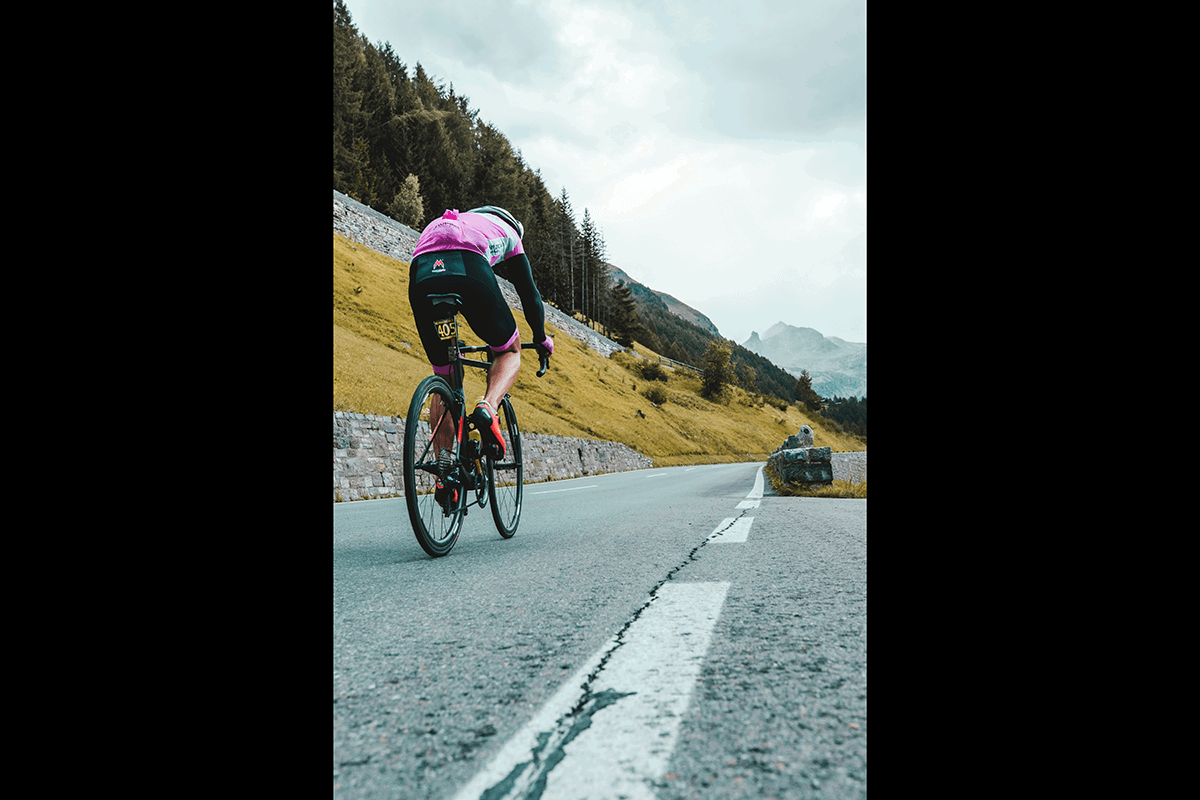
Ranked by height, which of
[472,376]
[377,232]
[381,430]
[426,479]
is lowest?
[426,479]

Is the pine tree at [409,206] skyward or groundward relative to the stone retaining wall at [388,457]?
skyward

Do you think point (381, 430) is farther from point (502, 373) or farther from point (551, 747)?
point (551, 747)

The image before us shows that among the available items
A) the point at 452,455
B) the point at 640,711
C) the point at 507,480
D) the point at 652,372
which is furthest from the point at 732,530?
the point at 652,372

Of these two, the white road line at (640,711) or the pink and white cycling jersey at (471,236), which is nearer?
the white road line at (640,711)

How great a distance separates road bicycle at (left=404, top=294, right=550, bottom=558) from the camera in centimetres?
204

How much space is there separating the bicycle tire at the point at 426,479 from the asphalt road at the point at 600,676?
0.11 meters

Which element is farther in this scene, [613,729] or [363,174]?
[363,174]

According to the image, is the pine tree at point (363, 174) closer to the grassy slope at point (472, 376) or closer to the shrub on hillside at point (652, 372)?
the grassy slope at point (472, 376)

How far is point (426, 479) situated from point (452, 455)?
133 mm

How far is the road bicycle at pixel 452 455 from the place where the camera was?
2.04 m

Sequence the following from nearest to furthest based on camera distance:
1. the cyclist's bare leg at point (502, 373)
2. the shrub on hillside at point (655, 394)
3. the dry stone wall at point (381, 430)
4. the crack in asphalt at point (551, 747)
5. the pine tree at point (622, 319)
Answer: the crack in asphalt at point (551, 747) → the dry stone wall at point (381, 430) → the cyclist's bare leg at point (502, 373) → the pine tree at point (622, 319) → the shrub on hillside at point (655, 394)

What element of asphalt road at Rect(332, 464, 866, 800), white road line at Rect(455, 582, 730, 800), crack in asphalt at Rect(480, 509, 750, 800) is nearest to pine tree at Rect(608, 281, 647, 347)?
asphalt road at Rect(332, 464, 866, 800)

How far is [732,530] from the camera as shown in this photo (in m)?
3.17

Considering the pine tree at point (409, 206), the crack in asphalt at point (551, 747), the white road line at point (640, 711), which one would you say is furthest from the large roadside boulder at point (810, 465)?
the crack in asphalt at point (551, 747)
